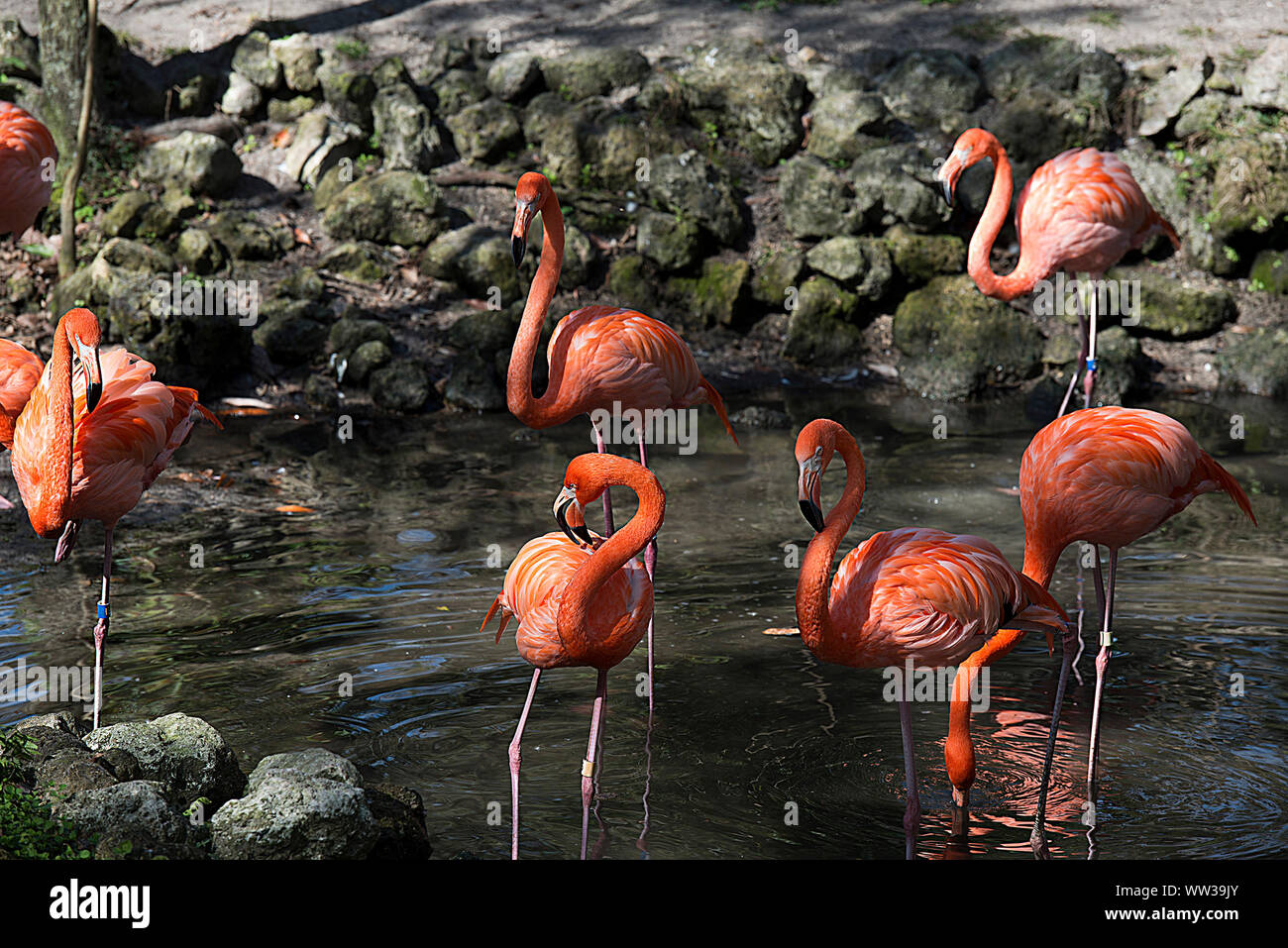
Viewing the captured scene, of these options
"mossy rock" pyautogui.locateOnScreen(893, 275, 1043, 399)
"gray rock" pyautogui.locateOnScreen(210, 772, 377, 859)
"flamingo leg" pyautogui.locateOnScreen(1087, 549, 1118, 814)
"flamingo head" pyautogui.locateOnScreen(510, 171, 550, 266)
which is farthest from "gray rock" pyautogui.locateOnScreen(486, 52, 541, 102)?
"gray rock" pyautogui.locateOnScreen(210, 772, 377, 859)

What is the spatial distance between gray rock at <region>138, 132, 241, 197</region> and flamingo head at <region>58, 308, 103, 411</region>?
7.31 m

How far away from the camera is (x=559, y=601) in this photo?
3.91 m

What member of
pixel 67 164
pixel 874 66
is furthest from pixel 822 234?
pixel 67 164

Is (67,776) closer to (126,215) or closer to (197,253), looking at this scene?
(197,253)

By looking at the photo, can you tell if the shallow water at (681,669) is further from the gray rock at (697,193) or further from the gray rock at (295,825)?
the gray rock at (697,193)

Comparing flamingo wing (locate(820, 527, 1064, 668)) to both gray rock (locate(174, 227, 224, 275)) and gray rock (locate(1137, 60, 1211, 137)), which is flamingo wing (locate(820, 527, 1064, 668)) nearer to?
gray rock (locate(174, 227, 224, 275))

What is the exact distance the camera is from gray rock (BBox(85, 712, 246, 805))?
12.5 feet

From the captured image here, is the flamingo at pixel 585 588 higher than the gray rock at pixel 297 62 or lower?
lower

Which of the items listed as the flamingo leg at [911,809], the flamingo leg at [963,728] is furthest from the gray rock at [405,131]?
the flamingo leg at [911,809]

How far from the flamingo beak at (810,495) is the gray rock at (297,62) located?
407 inches

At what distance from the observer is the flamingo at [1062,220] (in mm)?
6941

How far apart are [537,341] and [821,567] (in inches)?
74.1

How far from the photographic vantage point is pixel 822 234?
11.6m

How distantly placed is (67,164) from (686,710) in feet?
29.1
